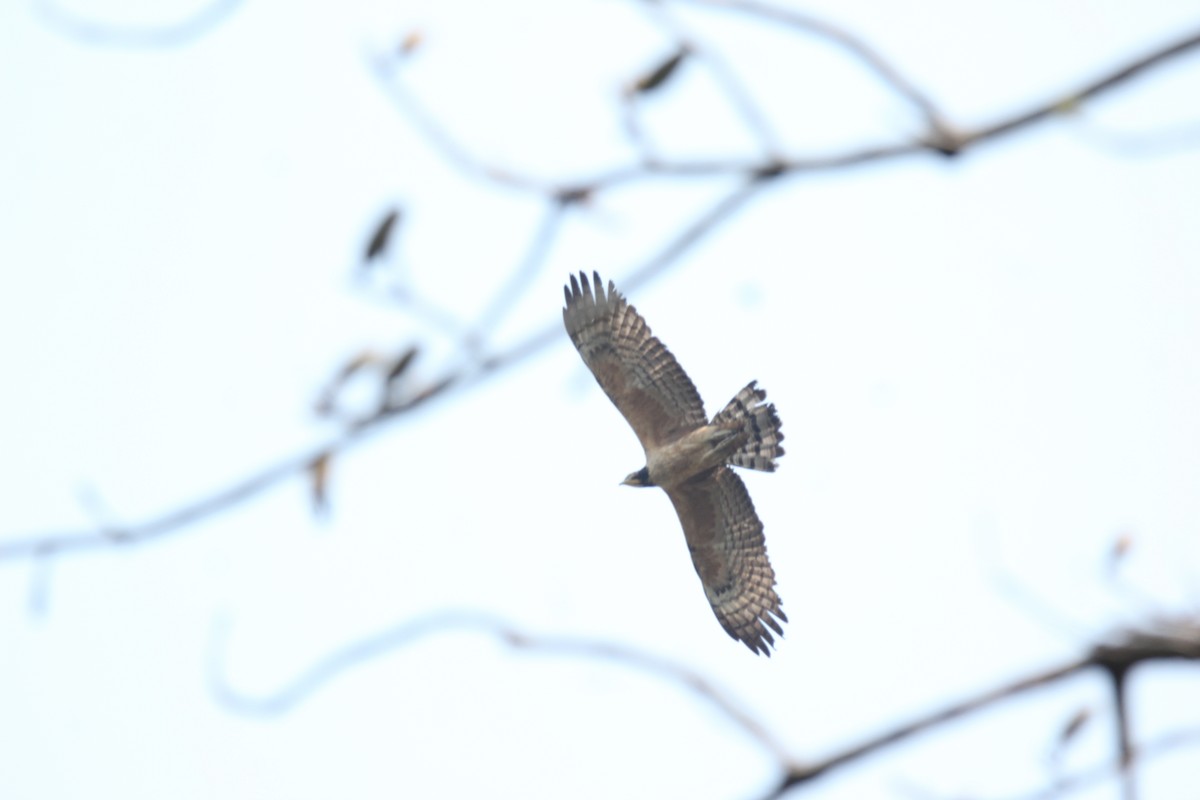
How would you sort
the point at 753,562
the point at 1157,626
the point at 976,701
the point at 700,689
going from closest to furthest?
the point at 1157,626
the point at 976,701
the point at 700,689
the point at 753,562

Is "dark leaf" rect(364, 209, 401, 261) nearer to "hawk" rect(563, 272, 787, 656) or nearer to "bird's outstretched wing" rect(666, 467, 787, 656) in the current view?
"hawk" rect(563, 272, 787, 656)

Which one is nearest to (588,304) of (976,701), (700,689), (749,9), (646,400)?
(646,400)

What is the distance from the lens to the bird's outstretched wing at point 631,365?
28.6 ft

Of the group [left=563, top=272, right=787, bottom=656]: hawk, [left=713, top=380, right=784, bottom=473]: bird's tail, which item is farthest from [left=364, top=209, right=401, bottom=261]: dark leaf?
[left=713, top=380, right=784, bottom=473]: bird's tail

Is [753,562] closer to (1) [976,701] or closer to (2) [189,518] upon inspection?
(2) [189,518]

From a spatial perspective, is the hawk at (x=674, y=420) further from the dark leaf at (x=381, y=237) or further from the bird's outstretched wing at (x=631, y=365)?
the dark leaf at (x=381, y=237)

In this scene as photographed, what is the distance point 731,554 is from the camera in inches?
372

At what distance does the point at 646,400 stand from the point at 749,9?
4.69 metres

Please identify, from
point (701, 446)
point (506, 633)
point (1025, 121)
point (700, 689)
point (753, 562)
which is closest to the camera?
point (700, 689)

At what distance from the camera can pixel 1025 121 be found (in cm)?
359

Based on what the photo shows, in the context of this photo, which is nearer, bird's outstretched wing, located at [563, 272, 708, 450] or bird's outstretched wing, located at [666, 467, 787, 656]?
bird's outstretched wing, located at [563, 272, 708, 450]

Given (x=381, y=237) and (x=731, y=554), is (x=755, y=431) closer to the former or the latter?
(x=731, y=554)

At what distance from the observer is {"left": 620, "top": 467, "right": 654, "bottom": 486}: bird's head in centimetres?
876

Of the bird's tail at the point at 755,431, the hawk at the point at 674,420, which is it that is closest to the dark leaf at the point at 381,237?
the hawk at the point at 674,420
